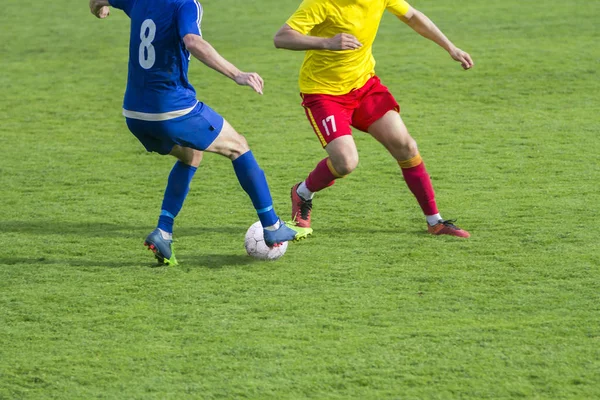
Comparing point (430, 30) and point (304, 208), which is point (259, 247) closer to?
point (304, 208)

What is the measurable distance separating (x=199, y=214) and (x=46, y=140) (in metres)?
3.02

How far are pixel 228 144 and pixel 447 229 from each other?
1.61m

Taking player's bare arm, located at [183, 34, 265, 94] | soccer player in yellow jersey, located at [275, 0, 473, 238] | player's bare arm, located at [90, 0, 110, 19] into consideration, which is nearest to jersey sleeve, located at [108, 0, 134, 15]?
player's bare arm, located at [90, 0, 110, 19]

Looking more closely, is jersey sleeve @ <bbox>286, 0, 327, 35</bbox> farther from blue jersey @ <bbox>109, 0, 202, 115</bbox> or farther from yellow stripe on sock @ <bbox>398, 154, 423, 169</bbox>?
yellow stripe on sock @ <bbox>398, 154, 423, 169</bbox>

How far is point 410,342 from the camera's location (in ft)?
15.6

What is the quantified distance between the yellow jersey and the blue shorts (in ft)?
3.13

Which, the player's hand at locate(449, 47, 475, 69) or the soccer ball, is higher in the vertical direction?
the player's hand at locate(449, 47, 475, 69)

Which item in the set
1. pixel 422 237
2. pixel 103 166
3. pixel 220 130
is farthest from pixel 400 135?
pixel 103 166

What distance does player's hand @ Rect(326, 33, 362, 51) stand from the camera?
5.82m

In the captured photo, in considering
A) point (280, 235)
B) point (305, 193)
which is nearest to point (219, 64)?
point (280, 235)

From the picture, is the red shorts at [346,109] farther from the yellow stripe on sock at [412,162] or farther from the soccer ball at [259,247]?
the soccer ball at [259,247]

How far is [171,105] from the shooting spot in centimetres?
583

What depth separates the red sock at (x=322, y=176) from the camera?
22.1ft

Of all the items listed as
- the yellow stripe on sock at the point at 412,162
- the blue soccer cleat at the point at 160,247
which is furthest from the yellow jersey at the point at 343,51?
the blue soccer cleat at the point at 160,247
